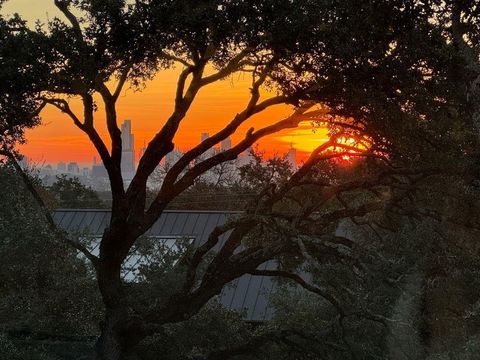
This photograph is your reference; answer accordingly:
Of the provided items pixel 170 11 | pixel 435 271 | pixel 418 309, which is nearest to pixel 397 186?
pixel 435 271

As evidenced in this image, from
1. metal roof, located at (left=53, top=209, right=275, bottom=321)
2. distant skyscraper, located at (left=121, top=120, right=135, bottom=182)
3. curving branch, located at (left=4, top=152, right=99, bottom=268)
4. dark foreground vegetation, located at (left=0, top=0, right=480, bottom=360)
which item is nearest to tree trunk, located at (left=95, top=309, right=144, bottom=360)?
dark foreground vegetation, located at (left=0, top=0, right=480, bottom=360)

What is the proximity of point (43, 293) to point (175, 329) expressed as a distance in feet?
15.5

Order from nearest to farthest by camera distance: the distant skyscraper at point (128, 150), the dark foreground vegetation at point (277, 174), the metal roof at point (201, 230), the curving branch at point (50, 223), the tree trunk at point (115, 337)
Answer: the dark foreground vegetation at point (277, 174) < the tree trunk at point (115, 337) < the curving branch at point (50, 223) < the metal roof at point (201, 230) < the distant skyscraper at point (128, 150)

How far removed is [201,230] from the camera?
3003cm

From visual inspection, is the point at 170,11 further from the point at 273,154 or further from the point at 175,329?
the point at 175,329

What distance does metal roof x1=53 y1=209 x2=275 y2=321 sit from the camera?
26.6 metres

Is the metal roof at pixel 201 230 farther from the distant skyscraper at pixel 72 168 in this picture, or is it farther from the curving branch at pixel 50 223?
the distant skyscraper at pixel 72 168

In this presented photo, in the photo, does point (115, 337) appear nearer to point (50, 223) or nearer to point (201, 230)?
point (50, 223)

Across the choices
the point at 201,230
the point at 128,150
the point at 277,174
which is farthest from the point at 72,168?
the point at 277,174

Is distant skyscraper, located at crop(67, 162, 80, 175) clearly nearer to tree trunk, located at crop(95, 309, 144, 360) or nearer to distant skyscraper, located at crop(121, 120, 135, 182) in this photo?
distant skyscraper, located at crop(121, 120, 135, 182)

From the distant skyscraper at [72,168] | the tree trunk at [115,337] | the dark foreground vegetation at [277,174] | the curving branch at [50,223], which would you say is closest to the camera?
the dark foreground vegetation at [277,174]

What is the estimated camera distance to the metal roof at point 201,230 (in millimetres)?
26594

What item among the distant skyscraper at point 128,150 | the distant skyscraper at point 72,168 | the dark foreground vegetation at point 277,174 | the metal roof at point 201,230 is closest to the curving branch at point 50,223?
the dark foreground vegetation at point 277,174

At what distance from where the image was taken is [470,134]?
11.3 m
